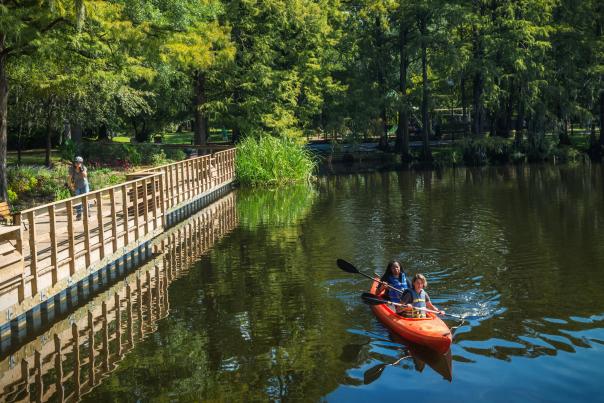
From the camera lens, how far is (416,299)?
14586mm

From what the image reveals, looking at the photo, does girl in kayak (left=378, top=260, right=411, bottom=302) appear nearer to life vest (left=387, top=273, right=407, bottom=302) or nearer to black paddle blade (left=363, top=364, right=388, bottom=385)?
life vest (left=387, top=273, right=407, bottom=302)

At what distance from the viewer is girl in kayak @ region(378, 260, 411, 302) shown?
51.3ft

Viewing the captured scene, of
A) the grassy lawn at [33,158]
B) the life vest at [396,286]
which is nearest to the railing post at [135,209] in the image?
the life vest at [396,286]

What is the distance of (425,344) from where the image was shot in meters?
13.2

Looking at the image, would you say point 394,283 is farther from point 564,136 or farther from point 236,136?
point 564,136

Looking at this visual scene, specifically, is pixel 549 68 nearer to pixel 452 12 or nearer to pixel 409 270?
pixel 452 12

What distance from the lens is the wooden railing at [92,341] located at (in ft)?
39.1

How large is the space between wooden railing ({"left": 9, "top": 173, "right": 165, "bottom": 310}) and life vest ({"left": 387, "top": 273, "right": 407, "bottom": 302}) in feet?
22.4

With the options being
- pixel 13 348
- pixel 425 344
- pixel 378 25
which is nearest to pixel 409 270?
pixel 425 344

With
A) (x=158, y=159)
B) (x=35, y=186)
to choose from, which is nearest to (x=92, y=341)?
(x=35, y=186)

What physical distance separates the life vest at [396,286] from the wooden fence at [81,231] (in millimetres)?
6816

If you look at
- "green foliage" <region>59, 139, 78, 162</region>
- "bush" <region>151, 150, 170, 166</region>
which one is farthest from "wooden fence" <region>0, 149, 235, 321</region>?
"bush" <region>151, 150, 170, 166</region>

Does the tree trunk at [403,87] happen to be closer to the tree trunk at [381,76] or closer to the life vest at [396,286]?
the tree trunk at [381,76]

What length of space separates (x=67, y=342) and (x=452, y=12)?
44.2m
